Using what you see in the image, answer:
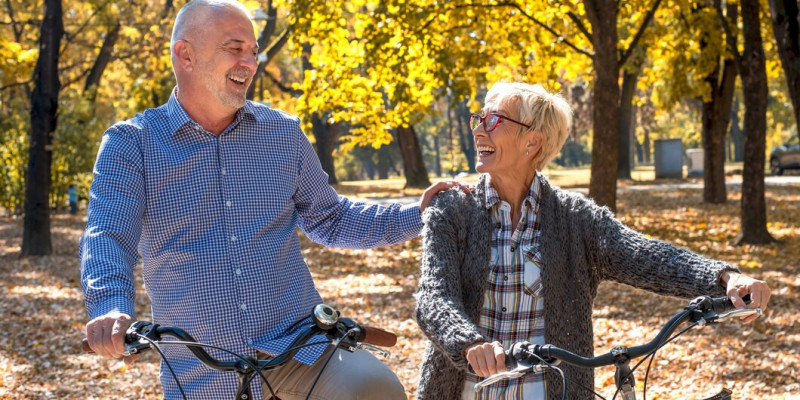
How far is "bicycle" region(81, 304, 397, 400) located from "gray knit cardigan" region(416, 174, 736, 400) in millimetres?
254

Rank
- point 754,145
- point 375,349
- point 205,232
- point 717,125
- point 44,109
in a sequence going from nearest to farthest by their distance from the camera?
point 375,349 < point 205,232 < point 754,145 < point 44,109 < point 717,125

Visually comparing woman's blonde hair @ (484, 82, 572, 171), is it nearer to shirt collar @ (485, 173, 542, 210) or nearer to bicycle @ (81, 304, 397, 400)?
shirt collar @ (485, 173, 542, 210)

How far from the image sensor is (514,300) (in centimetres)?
345

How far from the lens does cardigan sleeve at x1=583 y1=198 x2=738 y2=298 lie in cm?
323

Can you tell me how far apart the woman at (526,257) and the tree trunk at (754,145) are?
1253 cm

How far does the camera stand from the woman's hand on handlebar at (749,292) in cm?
297

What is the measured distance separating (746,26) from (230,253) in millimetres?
13228

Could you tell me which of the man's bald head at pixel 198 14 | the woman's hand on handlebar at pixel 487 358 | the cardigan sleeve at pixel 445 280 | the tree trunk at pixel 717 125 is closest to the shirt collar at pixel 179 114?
the man's bald head at pixel 198 14

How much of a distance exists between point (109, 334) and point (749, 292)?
1.77m

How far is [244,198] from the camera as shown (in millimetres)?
3635

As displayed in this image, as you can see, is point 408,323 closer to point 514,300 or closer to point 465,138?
point 514,300

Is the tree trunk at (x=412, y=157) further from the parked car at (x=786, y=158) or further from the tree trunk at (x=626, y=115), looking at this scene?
the parked car at (x=786, y=158)

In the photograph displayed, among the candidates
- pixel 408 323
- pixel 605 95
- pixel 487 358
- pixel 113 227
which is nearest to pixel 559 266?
pixel 487 358

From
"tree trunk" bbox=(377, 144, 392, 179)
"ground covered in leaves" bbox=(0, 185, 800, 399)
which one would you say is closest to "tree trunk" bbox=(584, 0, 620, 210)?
"ground covered in leaves" bbox=(0, 185, 800, 399)
